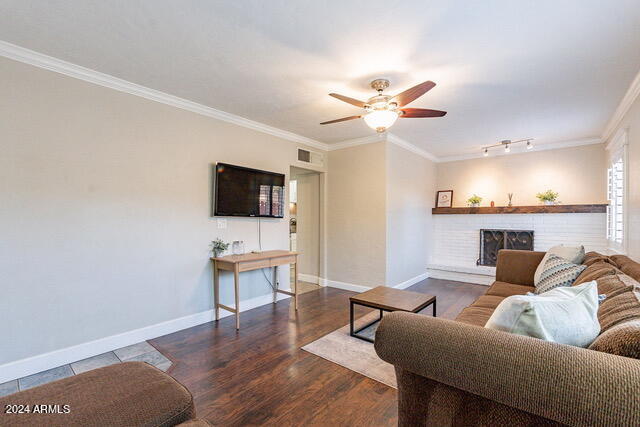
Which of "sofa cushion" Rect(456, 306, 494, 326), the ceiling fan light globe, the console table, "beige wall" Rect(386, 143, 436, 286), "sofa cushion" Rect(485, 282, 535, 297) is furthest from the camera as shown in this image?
"beige wall" Rect(386, 143, 436, 286)

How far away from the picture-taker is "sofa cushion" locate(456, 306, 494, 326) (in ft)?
6.72

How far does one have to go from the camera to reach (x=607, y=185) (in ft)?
14.9

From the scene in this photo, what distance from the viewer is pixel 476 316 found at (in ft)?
7.13

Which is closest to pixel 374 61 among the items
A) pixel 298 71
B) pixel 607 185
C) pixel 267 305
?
pixel 298 71

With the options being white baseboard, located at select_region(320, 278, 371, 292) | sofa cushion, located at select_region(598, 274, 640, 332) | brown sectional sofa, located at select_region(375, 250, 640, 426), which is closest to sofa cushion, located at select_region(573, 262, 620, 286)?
sofa cushion, located at select_region(598, 274, 640, 332)

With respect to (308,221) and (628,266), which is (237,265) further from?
(628,266)

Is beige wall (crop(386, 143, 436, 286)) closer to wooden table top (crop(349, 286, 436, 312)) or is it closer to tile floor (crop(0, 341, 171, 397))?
wooden table top (crop(349, 286, 436, 312))

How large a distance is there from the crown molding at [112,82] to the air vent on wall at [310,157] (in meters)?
0.71

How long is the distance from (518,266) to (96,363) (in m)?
4.25

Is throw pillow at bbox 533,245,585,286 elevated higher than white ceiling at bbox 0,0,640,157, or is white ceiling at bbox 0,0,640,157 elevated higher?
white ceiling at bbox 0,0,640,157

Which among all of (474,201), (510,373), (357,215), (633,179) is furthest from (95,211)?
(474,201)

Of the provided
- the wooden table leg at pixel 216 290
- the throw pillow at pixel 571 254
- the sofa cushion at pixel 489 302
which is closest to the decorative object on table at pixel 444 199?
the throw pillow at pixel 571 254

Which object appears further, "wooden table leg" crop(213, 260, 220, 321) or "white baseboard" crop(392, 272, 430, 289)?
"white baseboard" crop(392, 272, 430, 289)

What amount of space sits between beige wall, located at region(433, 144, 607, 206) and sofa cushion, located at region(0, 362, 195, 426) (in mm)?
6005
